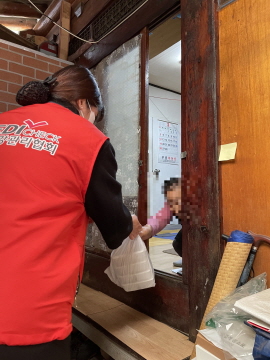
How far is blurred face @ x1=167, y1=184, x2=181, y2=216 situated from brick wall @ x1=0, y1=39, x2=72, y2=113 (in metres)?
1.64

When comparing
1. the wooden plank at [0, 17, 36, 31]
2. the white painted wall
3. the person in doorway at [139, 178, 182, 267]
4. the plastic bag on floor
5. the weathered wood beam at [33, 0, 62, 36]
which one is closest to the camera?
the plastic bag on floor

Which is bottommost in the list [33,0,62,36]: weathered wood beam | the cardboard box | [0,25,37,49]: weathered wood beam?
the cardboard box

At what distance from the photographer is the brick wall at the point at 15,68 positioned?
90.8 inches

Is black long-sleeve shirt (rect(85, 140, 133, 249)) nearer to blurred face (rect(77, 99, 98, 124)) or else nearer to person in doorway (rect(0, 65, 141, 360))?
person in doorway (rect(0, 65, 141, 360))

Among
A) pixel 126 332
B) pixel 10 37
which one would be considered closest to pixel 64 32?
pixel 10 37

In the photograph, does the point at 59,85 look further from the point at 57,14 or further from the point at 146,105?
the point at 57,14

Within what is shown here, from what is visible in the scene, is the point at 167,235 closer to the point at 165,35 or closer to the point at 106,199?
the point at 165,35

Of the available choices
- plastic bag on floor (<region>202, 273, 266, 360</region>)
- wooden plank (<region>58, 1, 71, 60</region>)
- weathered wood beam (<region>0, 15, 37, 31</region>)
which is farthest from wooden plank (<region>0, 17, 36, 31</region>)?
plastic bag on floor (<region>202, 273, 266, 360</region>)

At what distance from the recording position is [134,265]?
1.39 meters

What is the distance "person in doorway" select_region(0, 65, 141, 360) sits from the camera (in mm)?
699

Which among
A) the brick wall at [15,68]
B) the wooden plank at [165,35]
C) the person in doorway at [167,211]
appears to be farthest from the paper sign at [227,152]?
the brick wall at [15,68]

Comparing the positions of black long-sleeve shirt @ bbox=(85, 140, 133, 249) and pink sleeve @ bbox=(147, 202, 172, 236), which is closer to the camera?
black long-sleeve shirt @ bbox=(85, 140, 133, 249)

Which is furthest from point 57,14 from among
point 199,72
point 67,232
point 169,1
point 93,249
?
point 67,232

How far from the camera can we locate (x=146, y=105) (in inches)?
70.7
